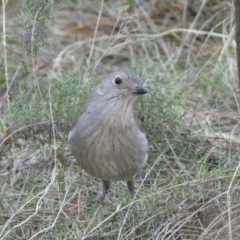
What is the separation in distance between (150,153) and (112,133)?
2.83 ft

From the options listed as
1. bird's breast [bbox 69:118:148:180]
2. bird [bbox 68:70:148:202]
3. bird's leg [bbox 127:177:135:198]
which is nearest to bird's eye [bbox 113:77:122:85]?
bird [bbox 68:70:148:202]

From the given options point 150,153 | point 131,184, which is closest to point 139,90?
point 131,184

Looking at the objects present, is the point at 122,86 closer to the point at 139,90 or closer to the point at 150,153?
the point at 139,90

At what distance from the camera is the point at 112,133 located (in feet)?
20.1

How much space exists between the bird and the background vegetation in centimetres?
22

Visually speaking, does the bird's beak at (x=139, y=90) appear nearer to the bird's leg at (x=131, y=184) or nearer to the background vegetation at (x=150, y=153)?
the background vegetation at (x=150, y=153)

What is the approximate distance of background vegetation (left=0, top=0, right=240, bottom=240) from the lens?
579 cm

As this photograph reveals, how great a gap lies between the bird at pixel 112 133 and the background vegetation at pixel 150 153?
0.22 m

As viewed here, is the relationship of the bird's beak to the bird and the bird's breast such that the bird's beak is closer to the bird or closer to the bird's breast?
the bird

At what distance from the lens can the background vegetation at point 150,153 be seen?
5.79 metres

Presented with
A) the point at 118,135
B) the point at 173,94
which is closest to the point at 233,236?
the point at 118,135

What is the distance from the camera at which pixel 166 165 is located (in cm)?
688

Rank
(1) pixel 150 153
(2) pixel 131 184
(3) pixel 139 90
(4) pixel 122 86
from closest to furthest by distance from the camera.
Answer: (3) pixel 139 90 → (4) pixel 122 86 → (2) pixel 131 184 → (1) pixel 150 153

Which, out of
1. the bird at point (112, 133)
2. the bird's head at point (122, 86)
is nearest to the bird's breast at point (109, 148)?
the bird at point (112, 133)
